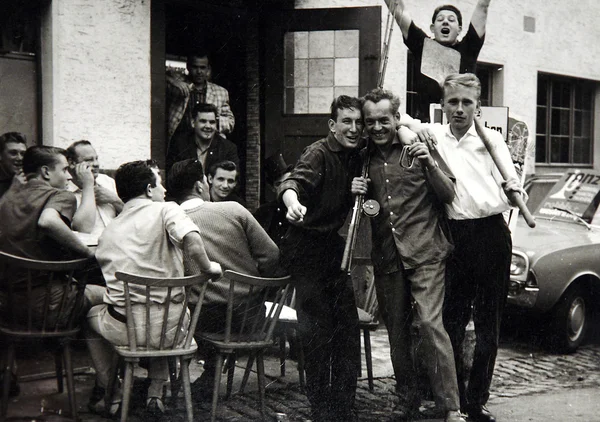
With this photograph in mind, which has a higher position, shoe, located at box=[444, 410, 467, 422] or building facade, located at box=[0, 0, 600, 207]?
building facade, located at box=[0, 0, 600, 207]

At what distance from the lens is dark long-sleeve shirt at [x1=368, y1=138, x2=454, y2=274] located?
455 cm

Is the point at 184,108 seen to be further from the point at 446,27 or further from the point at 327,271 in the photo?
the point at 327,271

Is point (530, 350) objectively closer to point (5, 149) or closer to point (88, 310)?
point (88, 310)

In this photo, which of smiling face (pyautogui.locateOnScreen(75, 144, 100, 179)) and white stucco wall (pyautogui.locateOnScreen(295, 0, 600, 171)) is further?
white stucco wall (pyautogui.locateOnScreen(295, 0, 600, 171))

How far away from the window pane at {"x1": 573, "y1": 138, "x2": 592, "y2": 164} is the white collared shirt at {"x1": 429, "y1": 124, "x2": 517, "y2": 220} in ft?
31.8

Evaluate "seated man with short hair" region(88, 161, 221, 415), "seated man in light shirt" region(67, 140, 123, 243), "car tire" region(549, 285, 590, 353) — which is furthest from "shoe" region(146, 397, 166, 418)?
"car tire" region(549, 285, 590, 353)

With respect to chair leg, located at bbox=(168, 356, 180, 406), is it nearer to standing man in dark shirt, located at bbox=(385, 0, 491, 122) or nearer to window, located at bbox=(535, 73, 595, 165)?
standing man in dark shirt, located at bbox=(385, 0, 491, 122)

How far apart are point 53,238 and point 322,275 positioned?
1542 mm

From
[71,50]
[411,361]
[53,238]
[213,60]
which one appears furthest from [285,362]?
[213,60]

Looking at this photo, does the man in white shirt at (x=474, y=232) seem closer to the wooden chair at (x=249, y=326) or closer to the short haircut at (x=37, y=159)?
the wooden chair at (x=249, y=326)

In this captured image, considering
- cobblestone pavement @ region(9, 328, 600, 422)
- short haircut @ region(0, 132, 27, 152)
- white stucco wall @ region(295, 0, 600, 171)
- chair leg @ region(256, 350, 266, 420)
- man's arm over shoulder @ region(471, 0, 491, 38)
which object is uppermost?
white stucco wall @ region(295, 0, 600, 171)

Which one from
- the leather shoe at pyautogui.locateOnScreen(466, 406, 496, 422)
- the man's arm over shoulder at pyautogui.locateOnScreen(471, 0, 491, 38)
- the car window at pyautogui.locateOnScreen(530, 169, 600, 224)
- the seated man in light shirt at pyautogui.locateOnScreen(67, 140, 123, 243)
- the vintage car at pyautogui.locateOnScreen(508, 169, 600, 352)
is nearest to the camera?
the leather shoe at pyautogui.locateOnScreen(466, 406, 496, 422)

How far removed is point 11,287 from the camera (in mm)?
4285

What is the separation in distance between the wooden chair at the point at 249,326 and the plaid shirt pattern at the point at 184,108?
11.1 ft
